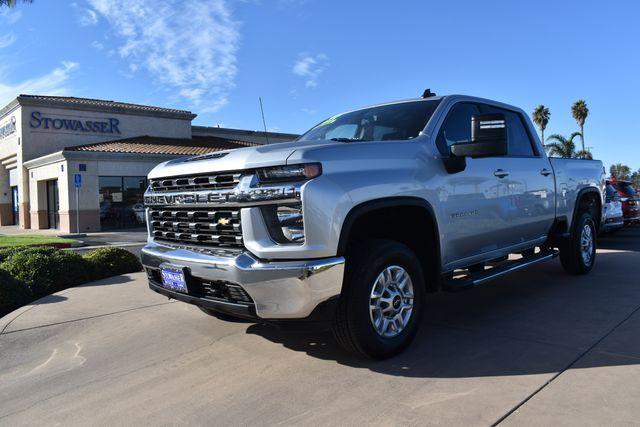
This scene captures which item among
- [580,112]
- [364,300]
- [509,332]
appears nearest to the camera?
[364,300]

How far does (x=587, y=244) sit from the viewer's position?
6727 millimetres

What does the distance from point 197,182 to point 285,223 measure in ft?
2.93

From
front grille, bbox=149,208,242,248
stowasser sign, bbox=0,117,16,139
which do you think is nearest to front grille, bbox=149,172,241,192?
front grille, bbox=149,208,242,248

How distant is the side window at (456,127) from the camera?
4.34 metres

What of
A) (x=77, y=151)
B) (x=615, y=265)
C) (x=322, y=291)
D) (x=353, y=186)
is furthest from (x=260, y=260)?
(x=77, y=151)

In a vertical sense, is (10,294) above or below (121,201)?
below

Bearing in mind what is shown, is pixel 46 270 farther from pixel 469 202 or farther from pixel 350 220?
pixel 469 202

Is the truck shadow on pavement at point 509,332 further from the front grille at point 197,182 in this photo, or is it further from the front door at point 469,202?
the front grille at point 197,182

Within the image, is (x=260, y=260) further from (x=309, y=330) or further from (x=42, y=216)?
(x=42, y=216)

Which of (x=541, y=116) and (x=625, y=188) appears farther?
(x=541, y=116)

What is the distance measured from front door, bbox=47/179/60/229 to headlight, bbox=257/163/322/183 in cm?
2377

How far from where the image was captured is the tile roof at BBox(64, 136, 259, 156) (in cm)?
2330

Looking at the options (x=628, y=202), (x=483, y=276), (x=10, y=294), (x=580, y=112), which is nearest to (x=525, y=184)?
(x=483, y=276)

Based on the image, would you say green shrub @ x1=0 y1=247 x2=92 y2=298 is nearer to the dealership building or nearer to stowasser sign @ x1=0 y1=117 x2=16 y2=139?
the dealership building
